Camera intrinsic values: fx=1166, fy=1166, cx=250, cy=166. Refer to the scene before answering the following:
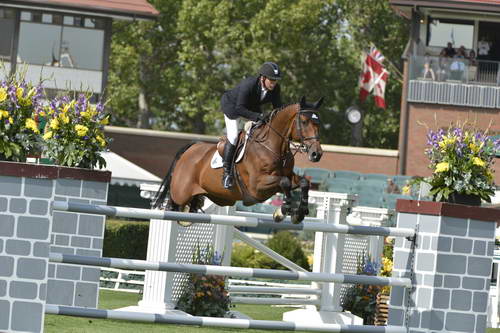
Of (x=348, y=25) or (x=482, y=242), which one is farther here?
(x=348, y=25)

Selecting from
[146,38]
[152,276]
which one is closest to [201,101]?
[146,38]

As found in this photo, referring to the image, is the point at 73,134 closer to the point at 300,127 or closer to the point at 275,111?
the point at 275,111

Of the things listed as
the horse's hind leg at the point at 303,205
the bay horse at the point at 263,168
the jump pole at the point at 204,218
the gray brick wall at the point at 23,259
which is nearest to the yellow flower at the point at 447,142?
the jump pole at the point at 204,218

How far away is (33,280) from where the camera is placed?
7500mm

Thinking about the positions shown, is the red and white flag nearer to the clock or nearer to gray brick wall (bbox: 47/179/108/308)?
the clock

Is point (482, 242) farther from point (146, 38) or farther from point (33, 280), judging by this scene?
point (146, 38)

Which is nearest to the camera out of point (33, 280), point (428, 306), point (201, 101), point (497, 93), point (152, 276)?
point (33, 280)

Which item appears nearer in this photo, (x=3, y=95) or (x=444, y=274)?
(x=3, y=95)

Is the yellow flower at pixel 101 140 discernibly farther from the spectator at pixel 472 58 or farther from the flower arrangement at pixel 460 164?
the spectator at pixel 472 58

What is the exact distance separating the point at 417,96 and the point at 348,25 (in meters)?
15.1

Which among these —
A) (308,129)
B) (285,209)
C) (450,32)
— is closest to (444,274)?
(285,209)

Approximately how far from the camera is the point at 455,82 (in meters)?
33.9

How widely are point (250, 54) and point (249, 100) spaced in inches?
1293

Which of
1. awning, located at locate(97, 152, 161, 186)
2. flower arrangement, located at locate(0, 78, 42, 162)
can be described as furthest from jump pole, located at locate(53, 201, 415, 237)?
awning, located at locate(97, 152, 161, 186)
